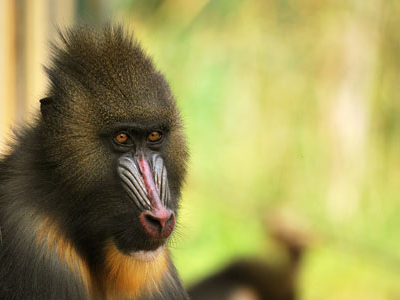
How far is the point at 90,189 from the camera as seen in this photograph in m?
2.85

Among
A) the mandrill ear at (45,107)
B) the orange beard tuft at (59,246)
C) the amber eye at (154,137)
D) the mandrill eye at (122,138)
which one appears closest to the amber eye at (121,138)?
the mandrill eye at (122,138)

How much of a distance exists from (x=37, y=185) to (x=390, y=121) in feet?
22.6

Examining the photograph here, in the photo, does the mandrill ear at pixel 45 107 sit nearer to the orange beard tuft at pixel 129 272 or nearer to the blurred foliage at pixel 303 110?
the orange beard tuft at pixel 129 272

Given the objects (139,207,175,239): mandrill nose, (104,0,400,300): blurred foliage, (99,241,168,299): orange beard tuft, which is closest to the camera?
(139,207,175,239): mandrill nose

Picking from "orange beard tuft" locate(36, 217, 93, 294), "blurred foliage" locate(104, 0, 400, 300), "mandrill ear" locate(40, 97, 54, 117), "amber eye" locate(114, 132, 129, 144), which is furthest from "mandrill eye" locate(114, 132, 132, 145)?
"blurred foliage" locate(104, 0, 400, 300)

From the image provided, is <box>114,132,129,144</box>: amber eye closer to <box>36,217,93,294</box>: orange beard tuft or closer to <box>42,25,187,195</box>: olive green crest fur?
<box>42,25,187,195</box>: olive green crest fur

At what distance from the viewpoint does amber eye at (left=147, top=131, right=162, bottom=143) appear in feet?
9.66

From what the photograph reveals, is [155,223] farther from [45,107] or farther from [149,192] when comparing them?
[45,107]

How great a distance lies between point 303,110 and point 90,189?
21.9ft

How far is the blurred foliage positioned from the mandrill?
5872mm

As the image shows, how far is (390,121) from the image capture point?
9133mm

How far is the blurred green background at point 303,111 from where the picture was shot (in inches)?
353

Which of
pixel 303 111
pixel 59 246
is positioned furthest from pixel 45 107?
pixel 303 111

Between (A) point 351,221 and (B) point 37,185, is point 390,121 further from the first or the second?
(B) point 37,185
